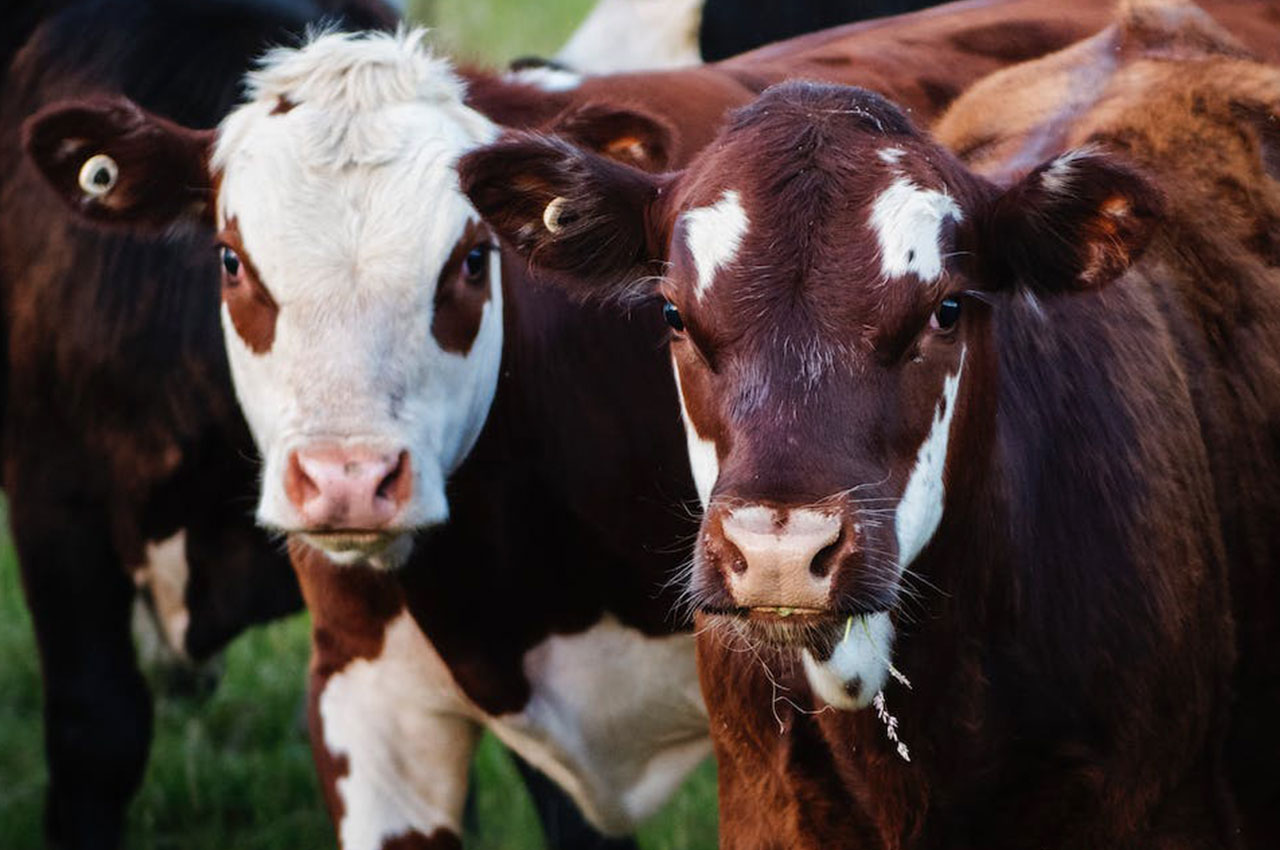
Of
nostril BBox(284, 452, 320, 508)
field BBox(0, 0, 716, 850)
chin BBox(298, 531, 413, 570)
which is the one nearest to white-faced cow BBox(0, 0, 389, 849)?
field BBox(0, 0, 716, 850)

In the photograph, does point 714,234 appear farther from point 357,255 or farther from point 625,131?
point 625,131

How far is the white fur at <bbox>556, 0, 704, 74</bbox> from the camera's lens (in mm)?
7164

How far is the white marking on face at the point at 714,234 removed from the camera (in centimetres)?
372

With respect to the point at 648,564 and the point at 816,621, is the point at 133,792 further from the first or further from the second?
the point at 816,621

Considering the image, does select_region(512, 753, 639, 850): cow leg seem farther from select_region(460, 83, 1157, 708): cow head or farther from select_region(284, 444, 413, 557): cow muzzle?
select_region(460, 83, 1157, 708): cow head

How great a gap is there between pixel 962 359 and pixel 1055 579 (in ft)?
1.51

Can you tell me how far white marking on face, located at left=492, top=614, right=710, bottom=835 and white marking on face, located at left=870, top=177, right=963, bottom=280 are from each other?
5.40ft

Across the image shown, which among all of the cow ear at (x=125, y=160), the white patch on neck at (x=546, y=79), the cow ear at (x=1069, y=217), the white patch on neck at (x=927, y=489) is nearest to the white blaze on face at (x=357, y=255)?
the cow ear at (x=125, y=160)

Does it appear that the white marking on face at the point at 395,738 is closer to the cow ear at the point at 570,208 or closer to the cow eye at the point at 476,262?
the cow eye at the point at 476,262

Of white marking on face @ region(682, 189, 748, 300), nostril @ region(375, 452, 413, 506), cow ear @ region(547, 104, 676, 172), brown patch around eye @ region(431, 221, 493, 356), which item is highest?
white marking on face @ region(682, 189, 748, 300)

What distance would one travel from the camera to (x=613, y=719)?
520cm

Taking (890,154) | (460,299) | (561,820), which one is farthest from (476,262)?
(561,820)

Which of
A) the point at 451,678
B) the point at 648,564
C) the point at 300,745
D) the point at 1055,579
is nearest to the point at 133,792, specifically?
the point at 300,745

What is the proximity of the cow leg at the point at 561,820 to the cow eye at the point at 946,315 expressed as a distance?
8.13 ft
